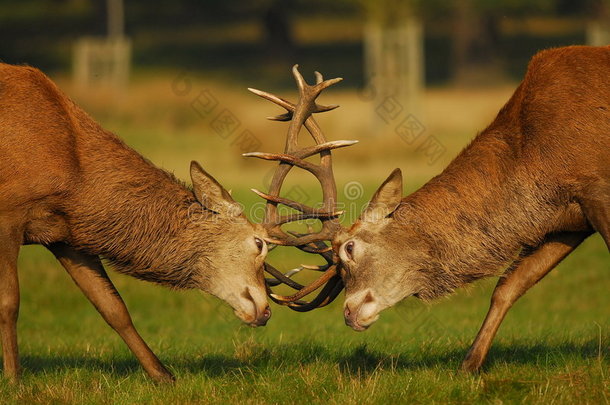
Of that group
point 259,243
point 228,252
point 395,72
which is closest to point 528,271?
point 259,243

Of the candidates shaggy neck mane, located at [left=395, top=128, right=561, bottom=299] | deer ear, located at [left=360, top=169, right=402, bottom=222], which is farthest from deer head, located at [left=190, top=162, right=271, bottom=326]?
shaggy neck mane, located at [left=395, top=128, right=561, bottom=299]

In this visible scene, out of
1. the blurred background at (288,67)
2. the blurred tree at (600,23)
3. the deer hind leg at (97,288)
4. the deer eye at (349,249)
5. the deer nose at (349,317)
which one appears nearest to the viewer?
the deer nose at (349,317)

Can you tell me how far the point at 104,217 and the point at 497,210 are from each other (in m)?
3.06

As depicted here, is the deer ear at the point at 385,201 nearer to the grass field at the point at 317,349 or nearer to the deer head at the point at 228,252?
the deer head at the point at 228,252

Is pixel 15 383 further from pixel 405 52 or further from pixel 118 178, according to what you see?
pixel 405 52

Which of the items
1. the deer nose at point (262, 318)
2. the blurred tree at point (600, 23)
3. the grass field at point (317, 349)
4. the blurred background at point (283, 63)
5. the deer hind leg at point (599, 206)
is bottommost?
the blurred background at point (283, 63)

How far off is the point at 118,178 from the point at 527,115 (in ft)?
10.7

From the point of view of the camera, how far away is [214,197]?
318 inches

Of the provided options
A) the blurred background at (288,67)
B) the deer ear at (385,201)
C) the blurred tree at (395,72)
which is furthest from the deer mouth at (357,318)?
the blurred tree at (395,72)

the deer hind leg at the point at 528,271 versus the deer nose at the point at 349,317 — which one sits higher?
the deer hind leg at the point at 528,271

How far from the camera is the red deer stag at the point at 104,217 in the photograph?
7801 mm

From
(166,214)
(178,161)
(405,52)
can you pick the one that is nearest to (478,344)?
(166,214)

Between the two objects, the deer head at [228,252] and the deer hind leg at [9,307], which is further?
the deer head at [228,252]

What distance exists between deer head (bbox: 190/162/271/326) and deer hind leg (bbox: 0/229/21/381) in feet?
4.50
